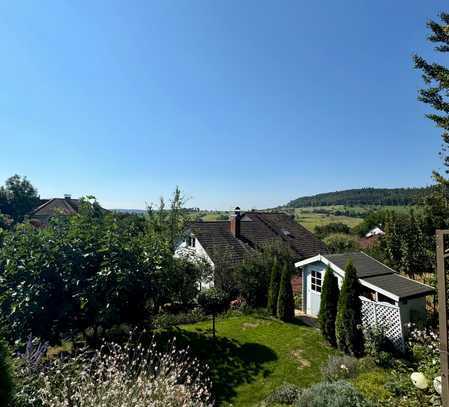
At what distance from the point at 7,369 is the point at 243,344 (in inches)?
309

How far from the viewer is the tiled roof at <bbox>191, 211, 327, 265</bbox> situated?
17.6m

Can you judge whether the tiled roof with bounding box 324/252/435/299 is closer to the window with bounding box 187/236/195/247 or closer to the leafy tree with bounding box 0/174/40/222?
the window with bounding box 187/236/195/247

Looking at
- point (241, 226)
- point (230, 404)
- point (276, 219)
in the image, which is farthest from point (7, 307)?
point (276, 219)

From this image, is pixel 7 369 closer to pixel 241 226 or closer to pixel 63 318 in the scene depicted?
pixel 63 318

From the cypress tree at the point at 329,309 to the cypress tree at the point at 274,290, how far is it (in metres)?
3.17

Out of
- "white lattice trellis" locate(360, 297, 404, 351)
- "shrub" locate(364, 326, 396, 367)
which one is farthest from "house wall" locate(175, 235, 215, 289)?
"shrub" locate(364, 326, 396, 367)

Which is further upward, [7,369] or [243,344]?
[7,369]

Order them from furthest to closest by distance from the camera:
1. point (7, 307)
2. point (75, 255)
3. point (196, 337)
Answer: point (196, 337)
point (75, 255)
point (7, 307)

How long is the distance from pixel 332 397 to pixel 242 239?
15.7m

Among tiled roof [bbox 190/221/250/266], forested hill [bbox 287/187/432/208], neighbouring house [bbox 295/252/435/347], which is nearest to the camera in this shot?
neighbouring house [bbox 295/252/435/347]

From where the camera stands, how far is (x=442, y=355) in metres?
3.38

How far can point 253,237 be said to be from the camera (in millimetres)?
20688

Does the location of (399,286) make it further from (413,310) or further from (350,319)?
(350,319)

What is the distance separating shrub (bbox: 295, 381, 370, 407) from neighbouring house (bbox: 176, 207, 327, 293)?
10634 millimetres
